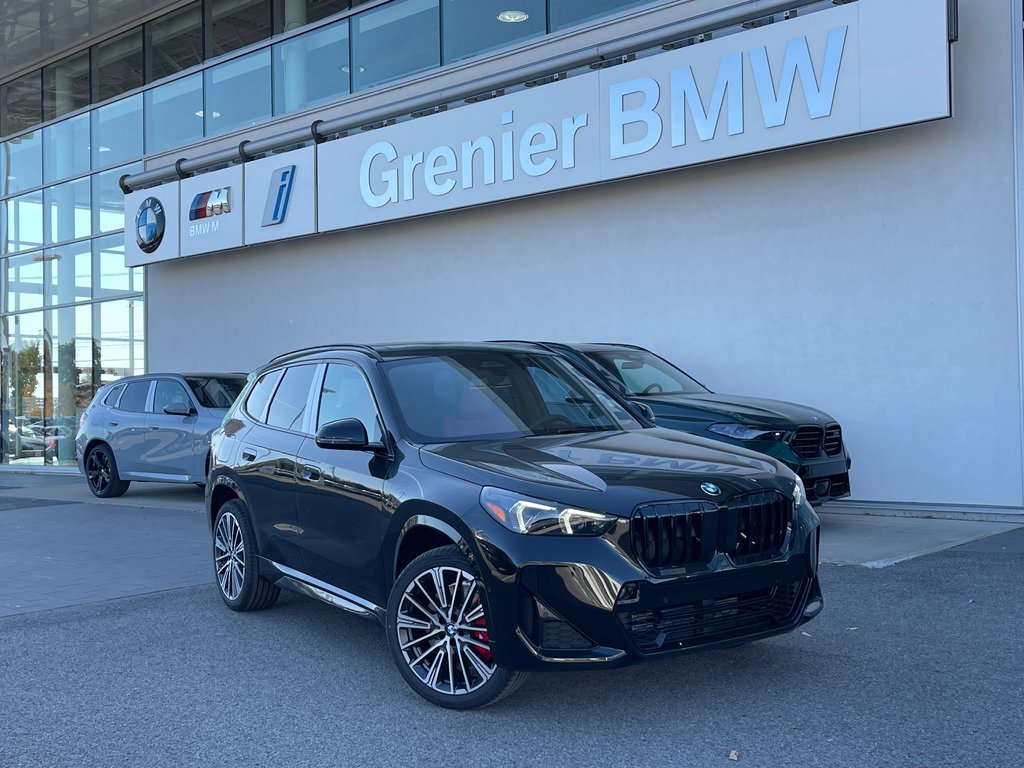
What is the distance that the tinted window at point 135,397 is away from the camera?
14383 millimetres

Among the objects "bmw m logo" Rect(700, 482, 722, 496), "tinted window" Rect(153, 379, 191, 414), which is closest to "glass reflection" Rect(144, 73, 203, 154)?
"tinted window" Rect(153, 379, 191, 414)

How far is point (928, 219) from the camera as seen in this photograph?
10.6m

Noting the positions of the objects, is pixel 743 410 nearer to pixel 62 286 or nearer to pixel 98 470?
pixel 98 470

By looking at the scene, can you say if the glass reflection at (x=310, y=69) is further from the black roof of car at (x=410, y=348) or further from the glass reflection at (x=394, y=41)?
the black roof of car at (x=410, y=348)

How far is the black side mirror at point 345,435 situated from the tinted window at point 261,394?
1.59m

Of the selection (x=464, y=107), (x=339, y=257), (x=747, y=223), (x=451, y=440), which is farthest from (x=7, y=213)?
(x=451, y=440)

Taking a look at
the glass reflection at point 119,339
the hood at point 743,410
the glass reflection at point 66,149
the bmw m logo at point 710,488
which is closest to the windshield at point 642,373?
the hood at point 743,410

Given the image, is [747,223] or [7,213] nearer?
[747,223]

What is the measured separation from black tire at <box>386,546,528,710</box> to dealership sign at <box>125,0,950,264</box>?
25.6 ft

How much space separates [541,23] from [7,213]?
15964mm

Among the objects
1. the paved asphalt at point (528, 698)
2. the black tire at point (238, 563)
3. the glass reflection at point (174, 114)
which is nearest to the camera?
the paved asphalt at point (528, 698)

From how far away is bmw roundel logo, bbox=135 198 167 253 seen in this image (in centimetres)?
1941

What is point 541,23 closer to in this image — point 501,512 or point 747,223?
point 747,223

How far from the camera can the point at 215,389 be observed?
1393 centimetres
